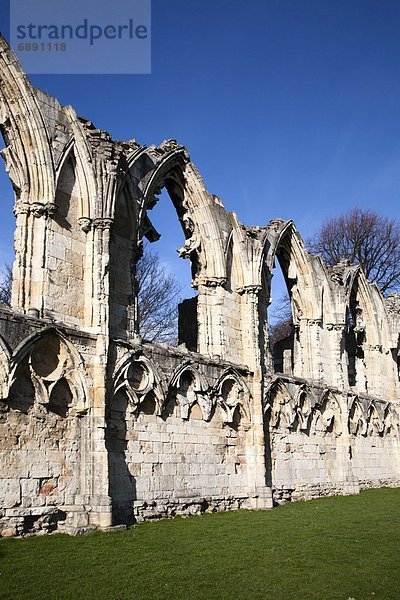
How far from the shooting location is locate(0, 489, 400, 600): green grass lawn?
20.4ft

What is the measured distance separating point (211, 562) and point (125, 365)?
13.1 feet

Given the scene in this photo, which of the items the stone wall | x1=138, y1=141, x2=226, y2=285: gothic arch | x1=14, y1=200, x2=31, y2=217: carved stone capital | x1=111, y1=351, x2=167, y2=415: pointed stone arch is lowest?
the stone wall

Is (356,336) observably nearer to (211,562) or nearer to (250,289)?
(250,289)

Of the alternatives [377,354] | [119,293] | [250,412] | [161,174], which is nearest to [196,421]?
[250,412]

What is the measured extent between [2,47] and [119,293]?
4246 mm

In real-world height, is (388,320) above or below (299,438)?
above

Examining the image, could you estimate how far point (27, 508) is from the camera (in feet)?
29.3

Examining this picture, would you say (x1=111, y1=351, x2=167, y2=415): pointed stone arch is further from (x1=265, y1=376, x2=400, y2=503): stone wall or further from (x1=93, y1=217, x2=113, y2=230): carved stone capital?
(x1=265, y1=376, x2=400, y2=503): stone wall

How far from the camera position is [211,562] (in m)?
7.52

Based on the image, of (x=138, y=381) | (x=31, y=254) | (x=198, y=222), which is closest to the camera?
(x=31, y=254)

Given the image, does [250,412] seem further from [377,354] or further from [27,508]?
[377,354]

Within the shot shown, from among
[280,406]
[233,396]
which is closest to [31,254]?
[233,396]

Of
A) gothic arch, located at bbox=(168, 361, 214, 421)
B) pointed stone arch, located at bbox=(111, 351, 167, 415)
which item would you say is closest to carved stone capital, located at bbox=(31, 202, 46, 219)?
pointed stone arch, located at bbox=(111, 351, 167, 415)

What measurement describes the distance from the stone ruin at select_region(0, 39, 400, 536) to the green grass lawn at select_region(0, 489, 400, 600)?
3.12 ft
